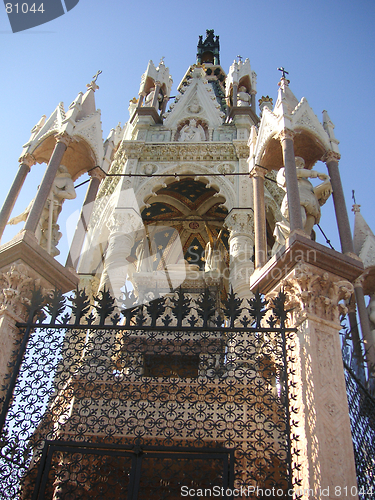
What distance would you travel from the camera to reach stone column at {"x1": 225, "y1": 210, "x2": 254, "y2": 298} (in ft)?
39.9

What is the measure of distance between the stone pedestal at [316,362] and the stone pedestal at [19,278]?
281 centimetres

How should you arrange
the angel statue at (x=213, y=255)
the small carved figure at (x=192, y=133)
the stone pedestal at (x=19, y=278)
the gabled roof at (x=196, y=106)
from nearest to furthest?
the stone pedestal at (x=19, y=278), the angel statue at (x=213, y=255), the small carved figure at (x=192, y=133), the gabled roof at (x=196, y=106)

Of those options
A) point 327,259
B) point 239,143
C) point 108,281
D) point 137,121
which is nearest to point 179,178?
point 239,143

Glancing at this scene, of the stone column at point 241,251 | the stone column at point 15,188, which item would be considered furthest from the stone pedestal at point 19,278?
the stone column at point 241,251

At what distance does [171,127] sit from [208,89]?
3294mm

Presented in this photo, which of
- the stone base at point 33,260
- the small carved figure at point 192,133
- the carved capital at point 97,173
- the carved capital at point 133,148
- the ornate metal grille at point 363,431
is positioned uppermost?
the small carved figure at point 192,133

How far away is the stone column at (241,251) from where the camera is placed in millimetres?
12172

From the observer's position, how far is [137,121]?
57.6 feet

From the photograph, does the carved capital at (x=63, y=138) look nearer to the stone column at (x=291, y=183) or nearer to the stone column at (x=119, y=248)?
the stone column at (x=291, y=183)

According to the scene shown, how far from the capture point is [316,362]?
16.9ft

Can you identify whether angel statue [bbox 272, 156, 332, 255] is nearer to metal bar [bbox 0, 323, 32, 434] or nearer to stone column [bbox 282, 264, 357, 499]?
stone column [bbox 282, 264, 357, 499]

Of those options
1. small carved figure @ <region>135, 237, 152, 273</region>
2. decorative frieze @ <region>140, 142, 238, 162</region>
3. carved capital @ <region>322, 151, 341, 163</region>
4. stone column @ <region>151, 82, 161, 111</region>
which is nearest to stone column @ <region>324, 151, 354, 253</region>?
carved capital @ <region>322, 151, 341, 163</region>

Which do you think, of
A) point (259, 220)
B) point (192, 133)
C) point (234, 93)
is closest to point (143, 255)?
point (192, 133)

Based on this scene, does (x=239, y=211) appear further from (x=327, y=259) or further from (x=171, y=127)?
(x=327, y=259)
